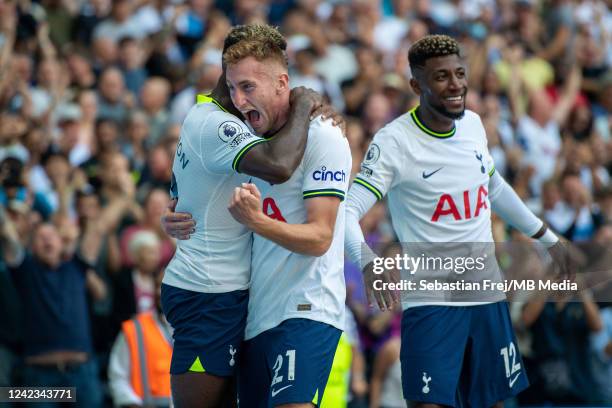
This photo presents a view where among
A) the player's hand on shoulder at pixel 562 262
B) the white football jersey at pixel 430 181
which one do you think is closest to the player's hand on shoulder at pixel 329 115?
the white football jersey at pixel 430 181

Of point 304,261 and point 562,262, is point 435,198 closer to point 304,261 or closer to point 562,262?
point 562,262

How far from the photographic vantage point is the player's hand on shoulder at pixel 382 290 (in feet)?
21.7

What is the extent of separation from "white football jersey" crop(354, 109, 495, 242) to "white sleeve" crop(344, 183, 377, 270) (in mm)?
107

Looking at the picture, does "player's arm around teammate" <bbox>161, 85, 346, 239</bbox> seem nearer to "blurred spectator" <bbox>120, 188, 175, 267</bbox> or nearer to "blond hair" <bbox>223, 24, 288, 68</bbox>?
"blond hair" <bbox>223, 24, 288, 68</bbox>

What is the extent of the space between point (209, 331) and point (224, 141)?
43.9 inches

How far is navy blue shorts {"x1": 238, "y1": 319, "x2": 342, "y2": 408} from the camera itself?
6.12 metres

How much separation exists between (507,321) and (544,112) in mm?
8936

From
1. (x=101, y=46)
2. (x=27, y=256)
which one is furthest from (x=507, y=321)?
(x=101, y=46)

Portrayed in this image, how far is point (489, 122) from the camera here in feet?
Result: 47.1

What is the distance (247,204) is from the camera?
5.88 metres

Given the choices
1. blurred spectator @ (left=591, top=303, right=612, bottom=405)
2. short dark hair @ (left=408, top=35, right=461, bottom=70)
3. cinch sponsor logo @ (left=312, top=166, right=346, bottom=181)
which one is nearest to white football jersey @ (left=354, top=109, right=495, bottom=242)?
short dark hair @ (left=408, top=35, right=461, bottom=70)

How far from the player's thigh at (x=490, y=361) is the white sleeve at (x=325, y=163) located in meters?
1.64

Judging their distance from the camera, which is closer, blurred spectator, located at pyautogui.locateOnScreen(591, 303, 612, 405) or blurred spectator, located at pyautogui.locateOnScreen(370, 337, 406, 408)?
blurred spectator, located at pyautogui.locateOnScreen(370, 337, 406, 408)

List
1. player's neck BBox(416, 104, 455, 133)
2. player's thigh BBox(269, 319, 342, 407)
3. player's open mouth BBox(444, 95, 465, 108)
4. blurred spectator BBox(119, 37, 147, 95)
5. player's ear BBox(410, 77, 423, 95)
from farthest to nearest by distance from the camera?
blurred spectator BBox(119, 37, 147, 95) → player's ear BBox(410, 77, 423, 95) → player's neck BBox(416, 104, 455, 133) → player's open mouth BBox(444, 95, 465, 108) → player's thigh BBox(269, 319, 342, 407)
